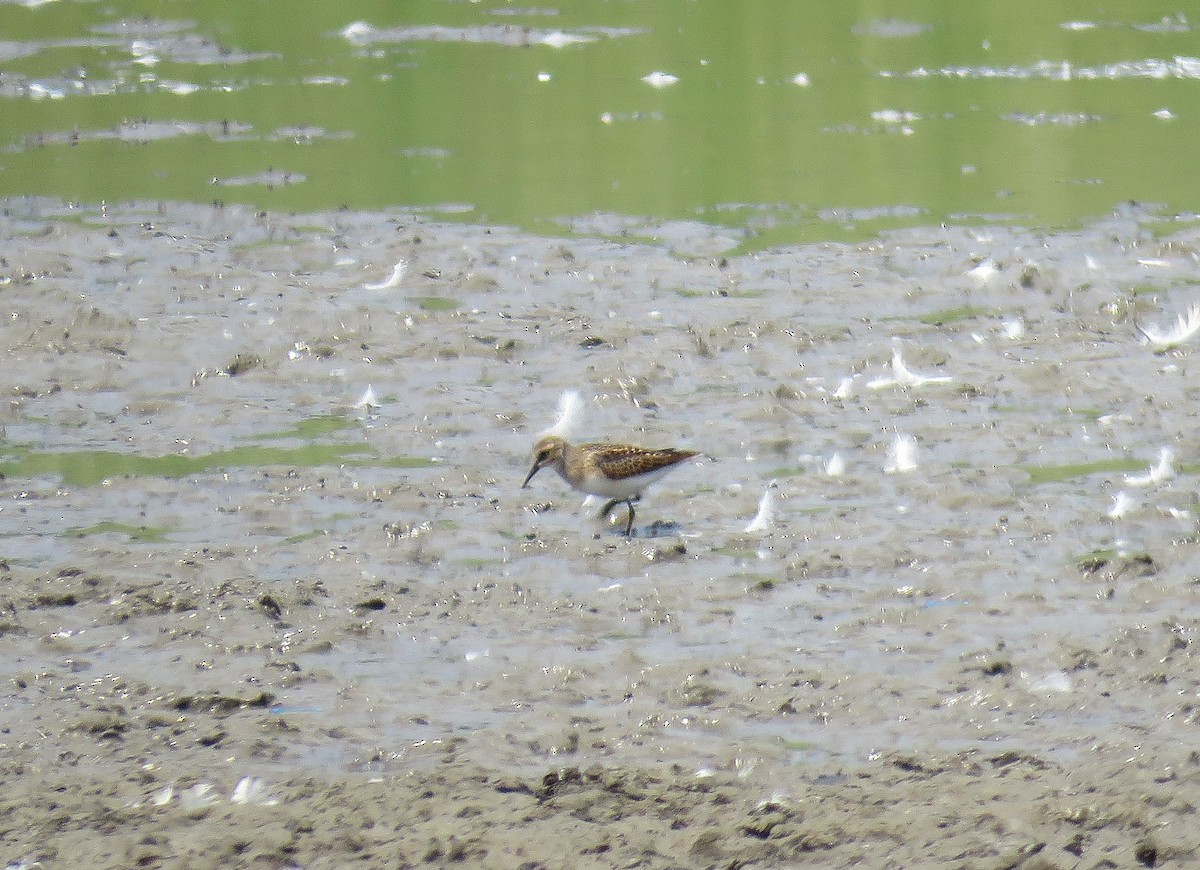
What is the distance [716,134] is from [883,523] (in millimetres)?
9344

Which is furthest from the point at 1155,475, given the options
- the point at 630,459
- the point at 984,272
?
the point at 984,272

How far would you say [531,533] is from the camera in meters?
8.30

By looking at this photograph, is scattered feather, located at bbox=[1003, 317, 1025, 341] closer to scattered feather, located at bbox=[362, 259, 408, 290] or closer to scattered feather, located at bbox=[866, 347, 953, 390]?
scattered feather, located at bbox=[866, 347, 953, 390]

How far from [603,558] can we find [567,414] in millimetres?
1870

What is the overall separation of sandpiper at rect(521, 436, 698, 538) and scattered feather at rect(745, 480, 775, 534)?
0.40 metres

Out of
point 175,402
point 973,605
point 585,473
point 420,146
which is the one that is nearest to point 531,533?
point 585,473

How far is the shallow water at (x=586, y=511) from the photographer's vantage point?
6.46 m

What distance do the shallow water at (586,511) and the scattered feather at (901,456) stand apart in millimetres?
71

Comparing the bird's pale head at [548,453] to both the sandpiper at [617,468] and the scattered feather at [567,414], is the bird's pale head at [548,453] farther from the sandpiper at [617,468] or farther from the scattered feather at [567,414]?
the scattered feather at [567,414]

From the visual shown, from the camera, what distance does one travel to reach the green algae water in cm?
1452

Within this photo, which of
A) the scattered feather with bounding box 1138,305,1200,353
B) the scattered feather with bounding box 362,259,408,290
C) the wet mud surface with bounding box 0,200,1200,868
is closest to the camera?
the wet mud surface with bounding box 0,200,1200,868

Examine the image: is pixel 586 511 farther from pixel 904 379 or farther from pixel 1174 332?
pixel 1174 332

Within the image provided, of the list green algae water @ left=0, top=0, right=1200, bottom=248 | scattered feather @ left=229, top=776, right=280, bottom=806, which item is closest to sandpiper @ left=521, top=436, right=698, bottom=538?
scattered feather @ left=229, top=776, right=280, bottom=806

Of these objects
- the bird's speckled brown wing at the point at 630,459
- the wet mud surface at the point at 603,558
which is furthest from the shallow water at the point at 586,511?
the bird's speckled brown wing at the point at 630,459
